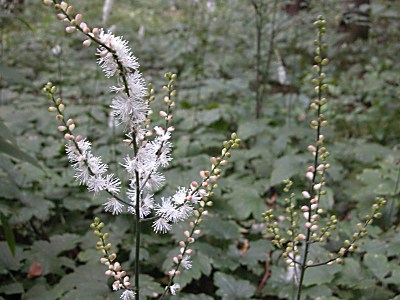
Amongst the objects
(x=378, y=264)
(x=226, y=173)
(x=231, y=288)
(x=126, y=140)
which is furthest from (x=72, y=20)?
(x=226, y=173)

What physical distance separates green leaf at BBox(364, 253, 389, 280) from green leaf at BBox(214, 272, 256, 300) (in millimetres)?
566

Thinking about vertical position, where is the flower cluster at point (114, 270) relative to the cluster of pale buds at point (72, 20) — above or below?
below

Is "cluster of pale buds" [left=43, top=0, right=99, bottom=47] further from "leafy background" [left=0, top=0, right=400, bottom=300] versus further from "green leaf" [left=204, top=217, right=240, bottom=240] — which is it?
"green leaf" [left=204, top=217, right=240, bottom=240]

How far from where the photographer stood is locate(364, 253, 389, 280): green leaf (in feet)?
6.43

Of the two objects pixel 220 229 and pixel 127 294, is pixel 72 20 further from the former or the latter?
pixel 220 229

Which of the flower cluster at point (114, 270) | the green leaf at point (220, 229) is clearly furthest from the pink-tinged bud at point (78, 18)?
the green leaf at point (220, 229)

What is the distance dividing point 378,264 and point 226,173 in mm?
1532

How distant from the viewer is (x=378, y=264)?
1.99 metres

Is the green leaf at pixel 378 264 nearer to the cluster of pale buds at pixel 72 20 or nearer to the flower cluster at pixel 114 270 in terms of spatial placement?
the flower cluster at pixel 114 270

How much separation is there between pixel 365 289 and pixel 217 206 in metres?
0.96

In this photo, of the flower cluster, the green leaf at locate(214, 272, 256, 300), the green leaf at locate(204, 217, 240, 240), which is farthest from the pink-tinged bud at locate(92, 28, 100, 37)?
the green leaf at locate(204, 217, 240, 240)

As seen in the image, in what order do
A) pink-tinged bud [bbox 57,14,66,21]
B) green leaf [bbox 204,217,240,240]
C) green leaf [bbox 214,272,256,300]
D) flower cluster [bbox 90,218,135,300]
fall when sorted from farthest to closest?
green leaf [bbox 204,217,240,240] < green leaf [bbox 214,272,256,300] < flower cluster [bbox 90,218,135,300] < pink-tinged bud [bbox 57,14,66,21]

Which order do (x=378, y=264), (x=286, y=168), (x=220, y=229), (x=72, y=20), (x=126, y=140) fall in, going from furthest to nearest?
(x=286, y=168)
(x=220, y=229)
(x=378, y=264)
(x=126, y=140)
(x=72, y=20)

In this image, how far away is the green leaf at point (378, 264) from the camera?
196cm
